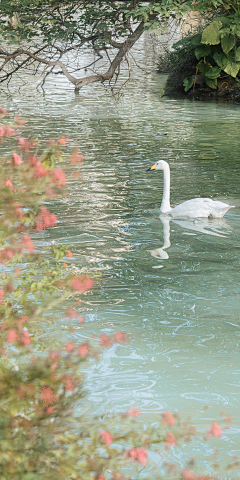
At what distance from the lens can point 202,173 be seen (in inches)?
455

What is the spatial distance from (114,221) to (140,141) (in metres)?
6.40

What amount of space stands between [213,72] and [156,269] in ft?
55.5

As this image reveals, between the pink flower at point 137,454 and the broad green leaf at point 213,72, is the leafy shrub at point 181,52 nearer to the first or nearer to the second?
the broad green leaf at point 213,72

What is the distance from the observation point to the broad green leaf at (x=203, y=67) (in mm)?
22336

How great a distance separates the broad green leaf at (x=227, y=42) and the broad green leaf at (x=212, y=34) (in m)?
0.20

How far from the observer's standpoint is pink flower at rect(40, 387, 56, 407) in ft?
8.09

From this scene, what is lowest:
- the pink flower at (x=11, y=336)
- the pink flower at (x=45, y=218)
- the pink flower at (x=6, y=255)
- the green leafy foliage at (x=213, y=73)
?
the green leafy foliage at (x=213, y=73)

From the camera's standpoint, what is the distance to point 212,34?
21.0 meters

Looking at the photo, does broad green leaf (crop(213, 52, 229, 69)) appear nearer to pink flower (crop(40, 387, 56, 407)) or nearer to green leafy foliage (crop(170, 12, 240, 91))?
green leafy foliage (crop(170, 12, 240, 91))

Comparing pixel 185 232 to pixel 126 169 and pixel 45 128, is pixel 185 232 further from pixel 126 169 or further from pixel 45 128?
pixel 45 128

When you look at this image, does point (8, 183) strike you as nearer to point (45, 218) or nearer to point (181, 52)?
point (45, 218)

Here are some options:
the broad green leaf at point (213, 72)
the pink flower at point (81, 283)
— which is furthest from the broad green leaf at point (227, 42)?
the pink flower at point (81, 283)

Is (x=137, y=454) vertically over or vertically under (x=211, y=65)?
over

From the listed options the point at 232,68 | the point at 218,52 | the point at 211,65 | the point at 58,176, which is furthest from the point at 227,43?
the point at 58,176
